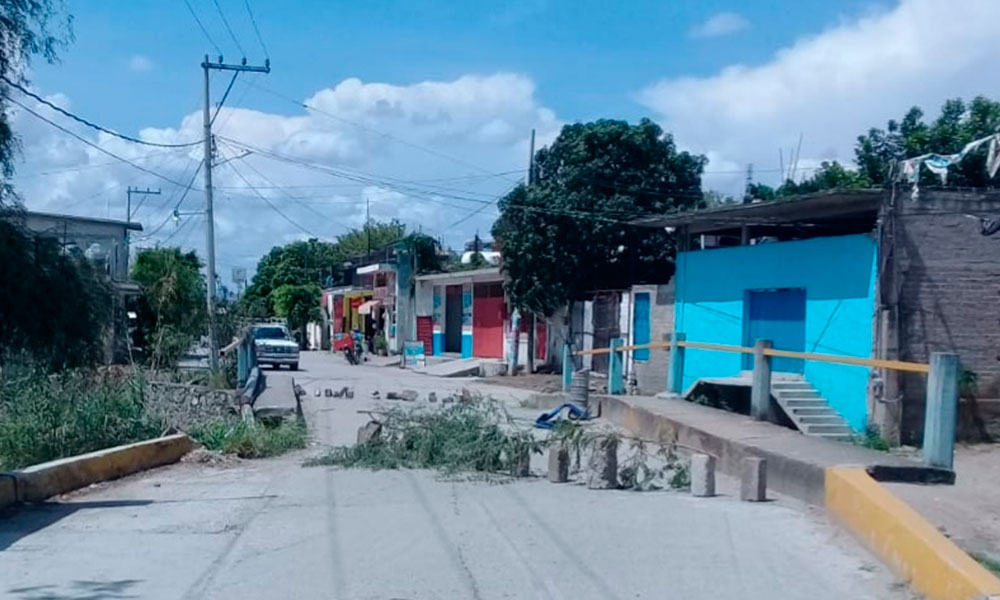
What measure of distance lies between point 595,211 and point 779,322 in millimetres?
13456

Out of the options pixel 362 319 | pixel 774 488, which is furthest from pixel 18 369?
pixel 362 319

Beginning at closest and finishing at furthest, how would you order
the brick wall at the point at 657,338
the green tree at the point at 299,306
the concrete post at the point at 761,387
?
the concrete post at the point at 761,387, the brick wall at the point at 657,338, the green tree at the point at 299,306

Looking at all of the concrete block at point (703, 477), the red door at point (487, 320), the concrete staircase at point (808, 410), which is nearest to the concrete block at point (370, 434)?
the concrete block at point (703, 477)

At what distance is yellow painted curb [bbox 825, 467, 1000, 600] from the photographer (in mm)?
7027

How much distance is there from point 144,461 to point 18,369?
6.44ft

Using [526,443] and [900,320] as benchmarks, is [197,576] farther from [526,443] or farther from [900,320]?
[900,320]

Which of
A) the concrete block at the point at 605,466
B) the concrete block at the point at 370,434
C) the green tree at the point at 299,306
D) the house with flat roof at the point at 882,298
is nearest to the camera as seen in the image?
the concrete block at the point at 605,466

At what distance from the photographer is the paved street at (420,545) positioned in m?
8.25

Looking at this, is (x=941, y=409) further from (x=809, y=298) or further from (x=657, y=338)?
(x=657, y=338)

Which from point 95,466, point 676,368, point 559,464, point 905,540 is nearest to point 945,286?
point 676,368

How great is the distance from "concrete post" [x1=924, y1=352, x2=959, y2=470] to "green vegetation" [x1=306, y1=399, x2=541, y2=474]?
4.69 metres

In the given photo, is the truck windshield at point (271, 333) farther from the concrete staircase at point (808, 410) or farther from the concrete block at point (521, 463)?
the concrete block at point (521, 463)

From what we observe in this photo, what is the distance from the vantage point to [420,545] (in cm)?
984

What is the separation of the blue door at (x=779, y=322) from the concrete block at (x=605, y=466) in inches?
466
